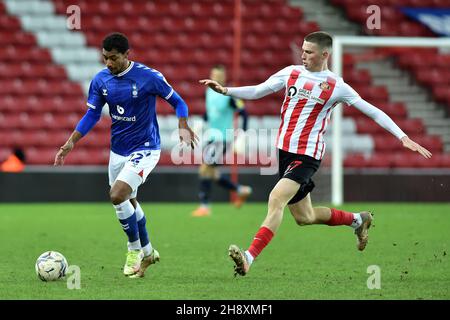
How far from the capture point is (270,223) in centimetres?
749

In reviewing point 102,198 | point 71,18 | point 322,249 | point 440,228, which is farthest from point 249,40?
point 322,249

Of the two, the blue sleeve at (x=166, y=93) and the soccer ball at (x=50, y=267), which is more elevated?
the blue sleeve at (x=166, y=93)

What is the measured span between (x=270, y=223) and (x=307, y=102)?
3.44 ft

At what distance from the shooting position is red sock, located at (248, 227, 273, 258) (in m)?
7.36

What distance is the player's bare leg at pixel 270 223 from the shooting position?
283 inches

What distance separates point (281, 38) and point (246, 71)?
3.84 feet

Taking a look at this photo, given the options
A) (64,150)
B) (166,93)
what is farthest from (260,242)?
(64,150)

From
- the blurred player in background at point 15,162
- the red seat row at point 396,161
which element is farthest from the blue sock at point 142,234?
the red seat row at point 396,161

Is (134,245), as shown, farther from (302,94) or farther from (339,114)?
(339,114)

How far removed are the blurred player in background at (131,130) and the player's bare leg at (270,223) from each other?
79 centimetres

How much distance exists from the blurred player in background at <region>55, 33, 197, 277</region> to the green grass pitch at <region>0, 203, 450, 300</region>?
1.05ft

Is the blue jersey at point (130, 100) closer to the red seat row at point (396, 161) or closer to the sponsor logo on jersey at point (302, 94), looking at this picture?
the sponsor logo on jersey at point (302, 94)

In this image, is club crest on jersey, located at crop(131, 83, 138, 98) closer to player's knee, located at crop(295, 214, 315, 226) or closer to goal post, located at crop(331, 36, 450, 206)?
player's knee, located at crop(295, 214, 315, 226)

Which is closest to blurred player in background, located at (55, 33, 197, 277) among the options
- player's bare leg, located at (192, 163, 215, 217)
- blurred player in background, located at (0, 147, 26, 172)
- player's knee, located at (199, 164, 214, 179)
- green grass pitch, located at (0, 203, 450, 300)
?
green grass pitch, located at (0, 203, 450, 300)
